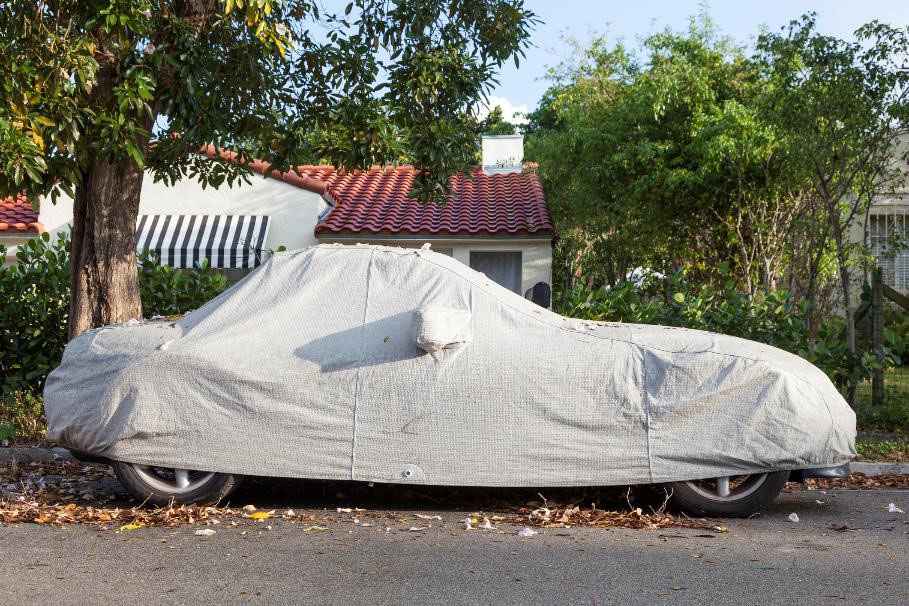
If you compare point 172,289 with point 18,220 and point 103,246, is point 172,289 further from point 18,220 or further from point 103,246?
point 18,220

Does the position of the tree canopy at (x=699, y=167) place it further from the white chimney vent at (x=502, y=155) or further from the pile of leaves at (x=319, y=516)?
the pile of leaves at (x=319, y=516)

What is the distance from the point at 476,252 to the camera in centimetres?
1912

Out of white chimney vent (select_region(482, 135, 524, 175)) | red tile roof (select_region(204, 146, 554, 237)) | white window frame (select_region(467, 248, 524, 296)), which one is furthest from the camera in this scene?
white chimney vent (select_region(482, 135, 524, 175))

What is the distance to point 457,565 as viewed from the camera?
5.10 meters

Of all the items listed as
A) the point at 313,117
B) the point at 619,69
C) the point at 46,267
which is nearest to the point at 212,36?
the point at 313,117

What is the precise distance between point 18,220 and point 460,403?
15.3 metres

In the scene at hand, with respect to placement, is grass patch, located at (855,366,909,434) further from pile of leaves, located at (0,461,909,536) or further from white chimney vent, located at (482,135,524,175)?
white chimney vent, located at (482,135,524,175)

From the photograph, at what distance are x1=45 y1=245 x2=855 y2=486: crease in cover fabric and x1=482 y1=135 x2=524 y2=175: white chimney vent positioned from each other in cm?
1862

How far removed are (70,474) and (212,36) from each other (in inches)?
164

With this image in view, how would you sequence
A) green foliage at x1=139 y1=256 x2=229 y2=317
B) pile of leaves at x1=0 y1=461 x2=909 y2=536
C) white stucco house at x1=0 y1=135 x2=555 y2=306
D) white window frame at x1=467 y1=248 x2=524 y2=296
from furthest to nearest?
white window frame at x1=467 y1=248 x2=524 y2=296
white stucco house at x1=0 y1=135 x2=555 y2=306
green foliage at x1=139 y1=256 x2=229 y2=317
pile of leaves at x1=0 y1=461 x2=909 y2=536

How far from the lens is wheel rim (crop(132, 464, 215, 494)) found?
6.34 m

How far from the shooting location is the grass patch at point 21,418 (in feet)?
30.7

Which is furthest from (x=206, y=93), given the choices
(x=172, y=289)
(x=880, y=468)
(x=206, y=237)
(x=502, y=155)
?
(x=502, y=155)

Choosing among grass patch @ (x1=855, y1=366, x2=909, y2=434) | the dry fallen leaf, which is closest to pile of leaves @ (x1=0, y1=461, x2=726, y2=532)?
the dry fallen leaf
